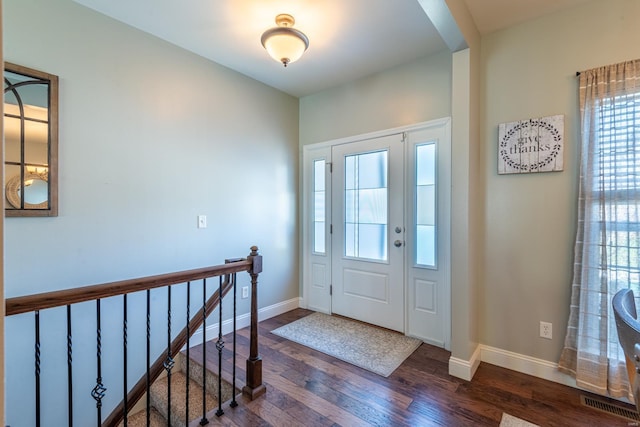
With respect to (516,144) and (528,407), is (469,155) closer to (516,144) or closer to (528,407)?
(516,144)

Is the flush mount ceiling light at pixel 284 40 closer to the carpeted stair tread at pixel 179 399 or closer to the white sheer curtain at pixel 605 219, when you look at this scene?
the white sheer curtain at pixel 605 219

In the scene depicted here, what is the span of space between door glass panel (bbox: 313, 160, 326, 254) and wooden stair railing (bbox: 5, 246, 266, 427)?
60.8 inches

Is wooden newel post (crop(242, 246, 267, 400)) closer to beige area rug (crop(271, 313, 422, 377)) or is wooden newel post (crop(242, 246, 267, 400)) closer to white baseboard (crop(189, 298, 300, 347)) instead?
beige area rug (crop(271, 313, 422, 377))

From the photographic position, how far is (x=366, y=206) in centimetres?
324

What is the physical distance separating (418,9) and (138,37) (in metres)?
2.18

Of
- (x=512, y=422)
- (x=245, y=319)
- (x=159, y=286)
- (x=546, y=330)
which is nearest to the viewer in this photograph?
(x=159, y=286)

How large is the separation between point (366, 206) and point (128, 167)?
2216 millimetres

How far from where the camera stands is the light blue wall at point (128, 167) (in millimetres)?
1931

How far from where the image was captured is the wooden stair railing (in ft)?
3.89

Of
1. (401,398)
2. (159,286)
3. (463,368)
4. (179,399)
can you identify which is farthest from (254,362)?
(463,368)

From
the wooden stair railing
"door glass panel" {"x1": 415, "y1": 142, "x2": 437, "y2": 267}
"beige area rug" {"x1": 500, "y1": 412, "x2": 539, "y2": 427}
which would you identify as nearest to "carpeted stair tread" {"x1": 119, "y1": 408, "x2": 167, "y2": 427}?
the wooden stair railing

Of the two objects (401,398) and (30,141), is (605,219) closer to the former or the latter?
(401,398)

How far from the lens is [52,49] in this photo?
200 cm

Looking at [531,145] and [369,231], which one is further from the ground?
[531,145]
